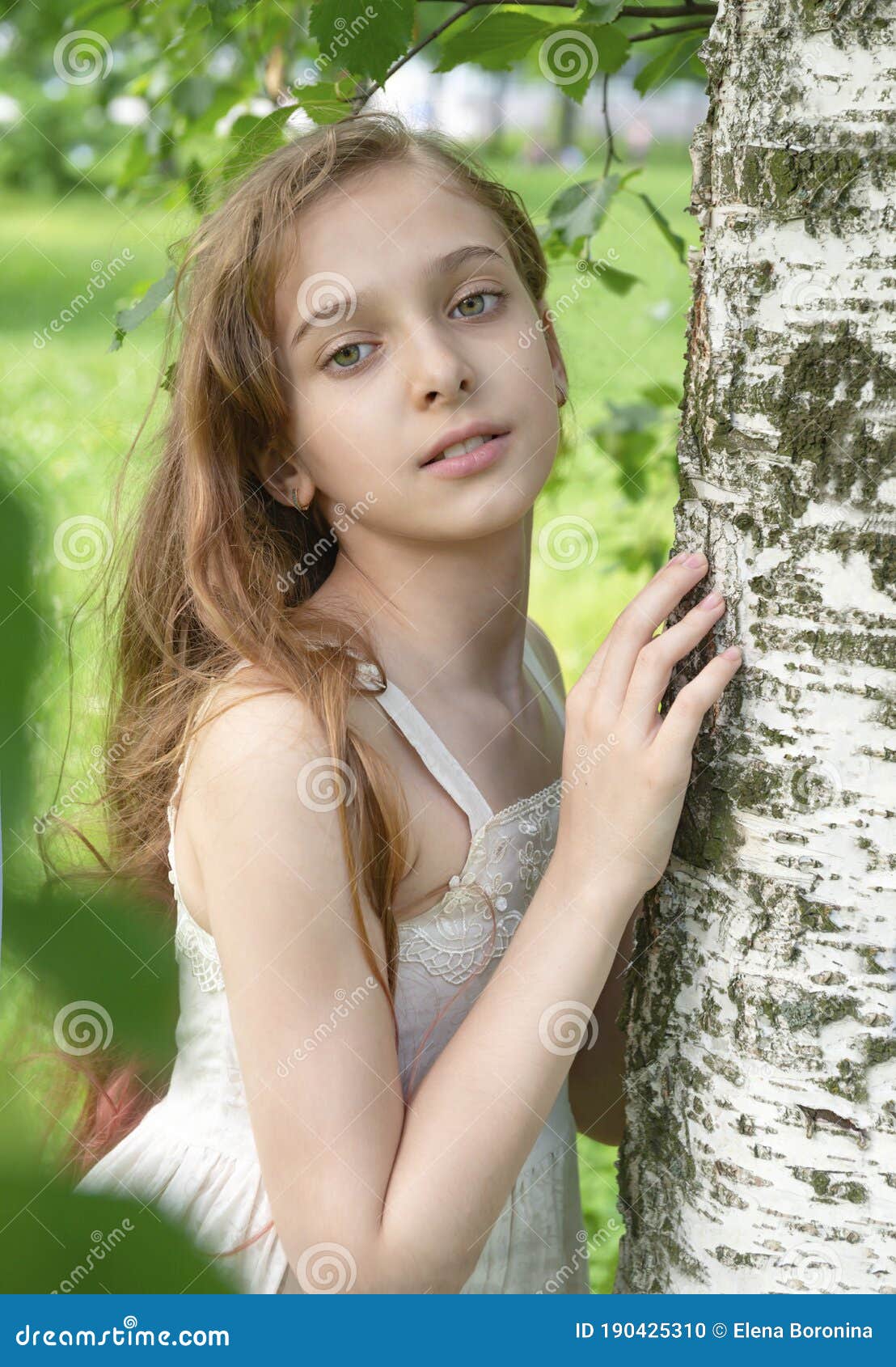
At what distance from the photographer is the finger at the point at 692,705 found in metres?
1.14

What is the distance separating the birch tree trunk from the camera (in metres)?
1.05

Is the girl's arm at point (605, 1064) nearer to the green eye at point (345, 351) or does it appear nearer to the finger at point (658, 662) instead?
the finger at point (658, 662)

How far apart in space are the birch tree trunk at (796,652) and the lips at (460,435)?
25 cm

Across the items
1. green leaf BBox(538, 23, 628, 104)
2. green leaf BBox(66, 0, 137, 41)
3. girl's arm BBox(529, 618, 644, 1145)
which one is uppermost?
green leaf BBox(66, 0, 137, 41)

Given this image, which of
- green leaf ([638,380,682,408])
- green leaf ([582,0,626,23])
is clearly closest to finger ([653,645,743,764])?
green leaf ([582,0,626,23])

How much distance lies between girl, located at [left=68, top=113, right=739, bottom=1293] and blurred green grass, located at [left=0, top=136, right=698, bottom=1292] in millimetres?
216

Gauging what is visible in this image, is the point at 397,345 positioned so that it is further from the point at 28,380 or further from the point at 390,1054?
the point at 28,380

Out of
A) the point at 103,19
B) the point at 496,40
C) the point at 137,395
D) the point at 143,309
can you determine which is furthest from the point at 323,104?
the point at 137,395

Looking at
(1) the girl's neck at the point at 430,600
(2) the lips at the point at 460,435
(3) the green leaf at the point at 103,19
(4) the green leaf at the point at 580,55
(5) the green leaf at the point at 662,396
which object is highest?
(3) the green leaf at the point at 103,19

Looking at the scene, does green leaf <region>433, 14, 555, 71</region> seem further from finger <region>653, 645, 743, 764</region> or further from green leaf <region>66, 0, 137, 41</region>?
finger <region>653, 645, 743, 764</region>

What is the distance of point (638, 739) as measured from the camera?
1180mm

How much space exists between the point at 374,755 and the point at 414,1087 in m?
0.38

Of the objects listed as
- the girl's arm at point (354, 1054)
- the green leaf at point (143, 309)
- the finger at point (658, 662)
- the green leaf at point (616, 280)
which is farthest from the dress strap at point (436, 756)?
the green leaf at point (616, 280)

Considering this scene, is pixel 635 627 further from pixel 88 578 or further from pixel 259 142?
pixel 88 578
